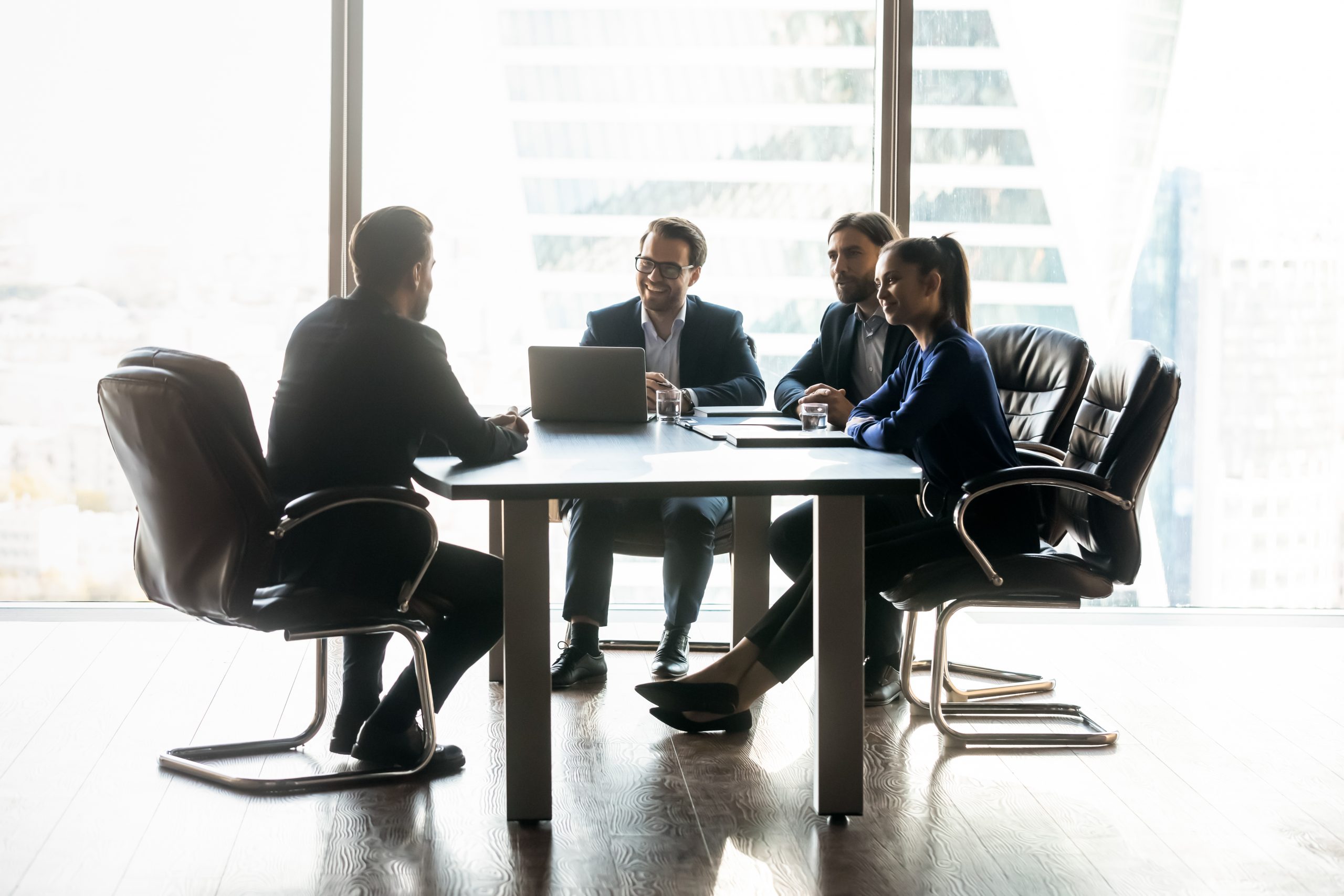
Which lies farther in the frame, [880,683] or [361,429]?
[880,683]

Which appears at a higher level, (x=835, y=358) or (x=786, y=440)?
(x=835, y=358)

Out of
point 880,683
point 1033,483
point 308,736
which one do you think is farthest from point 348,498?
point 880,683

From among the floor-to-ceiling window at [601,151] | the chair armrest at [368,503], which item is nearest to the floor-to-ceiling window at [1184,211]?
the floor-to-ceiling window at [601,151]

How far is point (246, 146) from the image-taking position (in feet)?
14.5

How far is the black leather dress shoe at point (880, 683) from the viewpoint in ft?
11.4

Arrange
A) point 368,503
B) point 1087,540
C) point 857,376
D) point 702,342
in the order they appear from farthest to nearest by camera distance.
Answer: point 702,342
point 857,376
point 1087,540
point 368,503

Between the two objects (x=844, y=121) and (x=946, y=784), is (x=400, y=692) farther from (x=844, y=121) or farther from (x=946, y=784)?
(x=844, y=121)

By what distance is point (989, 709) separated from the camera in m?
3.37

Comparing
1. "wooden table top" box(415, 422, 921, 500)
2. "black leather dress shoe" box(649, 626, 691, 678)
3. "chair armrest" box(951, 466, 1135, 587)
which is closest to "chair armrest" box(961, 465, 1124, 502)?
"chair armrest" box(951, 466, 1135, 587)

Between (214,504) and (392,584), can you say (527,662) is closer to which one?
(392,584)

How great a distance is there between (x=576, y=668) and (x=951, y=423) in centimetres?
136

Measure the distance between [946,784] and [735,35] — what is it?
9.29 ft

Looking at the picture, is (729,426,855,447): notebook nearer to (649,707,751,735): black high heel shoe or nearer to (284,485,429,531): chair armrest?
(649,707,751,735): black high heel shoe

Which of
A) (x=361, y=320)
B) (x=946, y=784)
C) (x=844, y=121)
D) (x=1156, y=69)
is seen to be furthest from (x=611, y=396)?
(x=1156, y=69)
